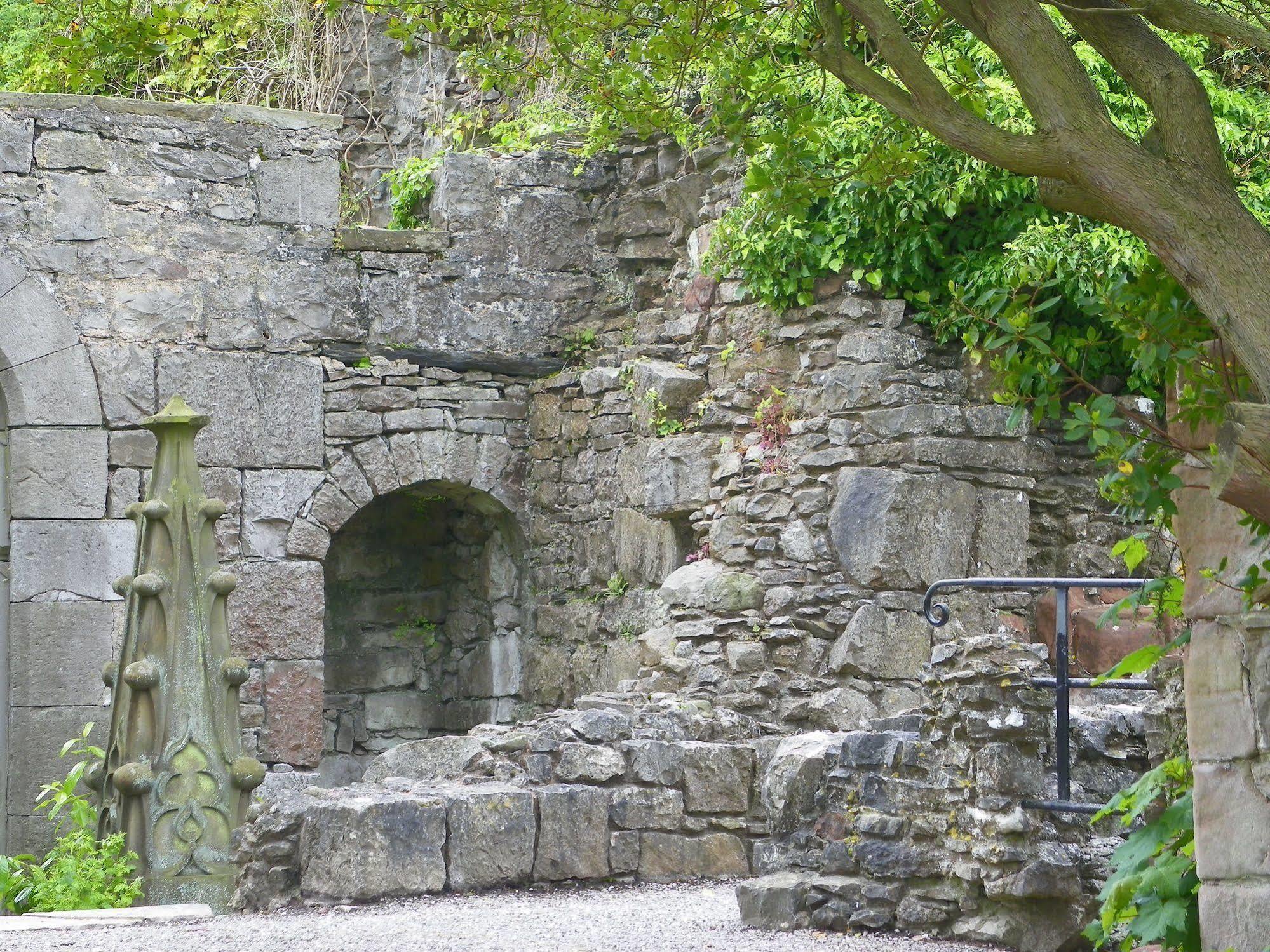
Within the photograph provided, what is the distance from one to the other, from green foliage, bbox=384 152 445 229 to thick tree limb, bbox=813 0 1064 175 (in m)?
5.44

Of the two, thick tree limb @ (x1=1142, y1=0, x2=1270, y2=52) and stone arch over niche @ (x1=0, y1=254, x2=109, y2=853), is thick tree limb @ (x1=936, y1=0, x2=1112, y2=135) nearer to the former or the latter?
thick tree limb @ (x1=1142, y1=0, x2=1270, y2=52)

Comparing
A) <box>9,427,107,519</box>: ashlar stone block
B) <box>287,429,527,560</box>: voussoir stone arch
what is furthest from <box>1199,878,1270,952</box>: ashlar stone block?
<box>9,427,107,519</box>: ashlar stone block

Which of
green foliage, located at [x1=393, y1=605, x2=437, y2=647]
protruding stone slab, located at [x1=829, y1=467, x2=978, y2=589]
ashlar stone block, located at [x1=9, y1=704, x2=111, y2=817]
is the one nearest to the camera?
protruding stone slab, located at [x1=829, y1=467, x2=978, y2=589]

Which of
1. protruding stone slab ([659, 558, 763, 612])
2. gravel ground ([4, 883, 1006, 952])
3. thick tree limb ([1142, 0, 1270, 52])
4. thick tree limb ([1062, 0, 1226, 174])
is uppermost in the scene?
thick tree limb ([1142, 0, 1270, 52])

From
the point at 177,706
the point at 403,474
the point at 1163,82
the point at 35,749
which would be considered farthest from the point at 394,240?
the point at 1163,82

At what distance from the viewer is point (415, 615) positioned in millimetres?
10008

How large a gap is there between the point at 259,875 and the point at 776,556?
3.05 m

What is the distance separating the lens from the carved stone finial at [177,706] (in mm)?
6051

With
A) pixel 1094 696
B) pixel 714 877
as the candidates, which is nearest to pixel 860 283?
pixel 1094 696

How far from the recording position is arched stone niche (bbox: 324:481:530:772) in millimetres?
9703

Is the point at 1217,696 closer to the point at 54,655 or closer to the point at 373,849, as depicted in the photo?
the point at 373,849

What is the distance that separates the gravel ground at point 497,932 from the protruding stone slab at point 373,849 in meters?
0.08

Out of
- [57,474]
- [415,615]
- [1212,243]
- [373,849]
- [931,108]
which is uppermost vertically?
[931,108]

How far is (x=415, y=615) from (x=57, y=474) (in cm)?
251
